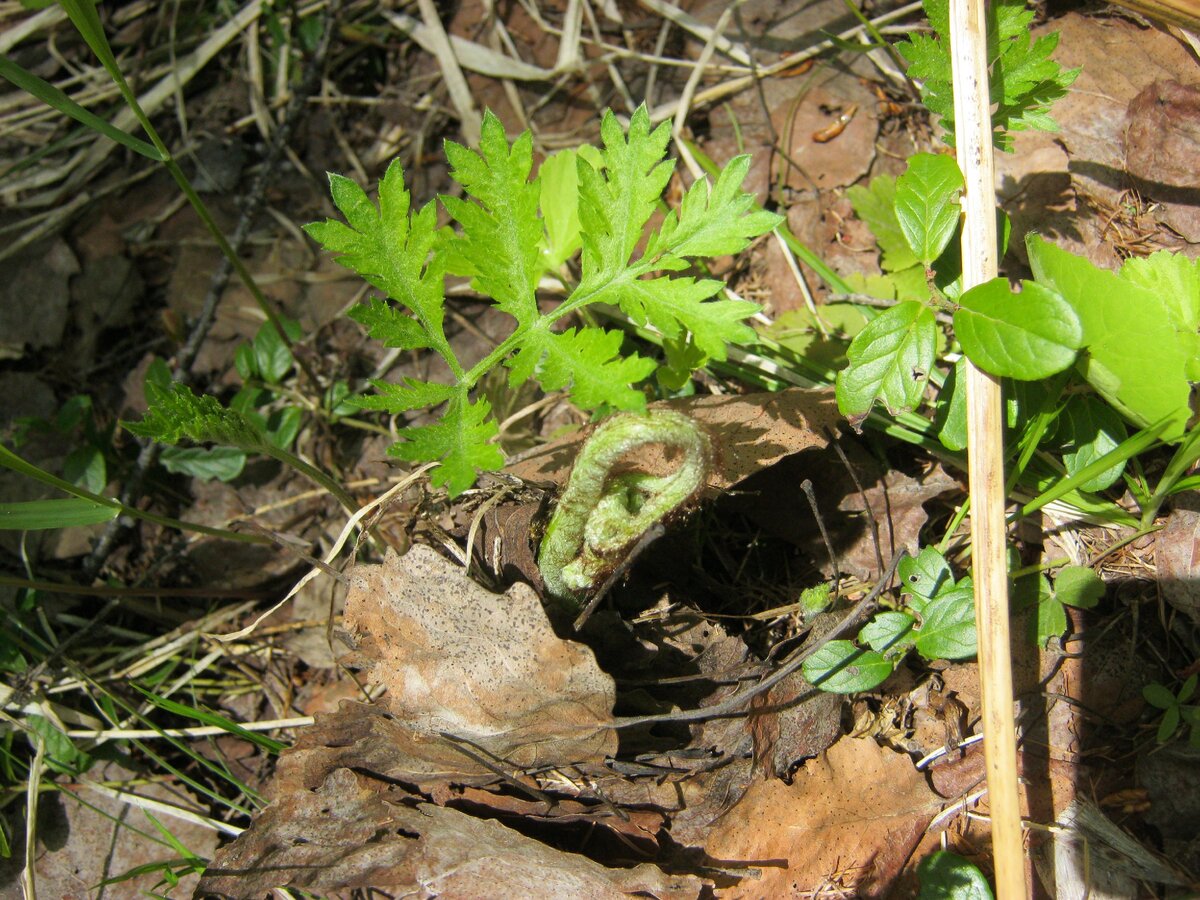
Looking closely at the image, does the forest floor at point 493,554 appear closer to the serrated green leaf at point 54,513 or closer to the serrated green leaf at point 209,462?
the serrated green leaf at point 209,462

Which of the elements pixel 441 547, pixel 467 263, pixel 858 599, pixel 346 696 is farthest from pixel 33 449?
pixel 858 599

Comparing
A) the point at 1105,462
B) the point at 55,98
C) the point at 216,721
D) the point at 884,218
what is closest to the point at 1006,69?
the point at 884,218

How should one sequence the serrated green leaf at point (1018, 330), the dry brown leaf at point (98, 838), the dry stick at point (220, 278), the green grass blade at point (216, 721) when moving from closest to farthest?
the serrated green leaf at point (1018, 330)
the green grass blade at point (216, 721)
the dry brown leaf at point (98, 838)
the dry stick at point (220, 278)

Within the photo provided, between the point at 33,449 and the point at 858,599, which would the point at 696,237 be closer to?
the point at 858,599

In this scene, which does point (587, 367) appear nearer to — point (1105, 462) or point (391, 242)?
point (391, 242)

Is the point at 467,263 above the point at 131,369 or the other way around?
above

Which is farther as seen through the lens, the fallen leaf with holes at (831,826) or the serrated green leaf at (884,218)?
the serrated green leaf at (884,218)

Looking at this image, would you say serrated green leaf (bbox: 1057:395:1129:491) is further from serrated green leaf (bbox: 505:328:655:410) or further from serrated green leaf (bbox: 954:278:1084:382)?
serrated green leaf (bbox: 505:328:655:410)

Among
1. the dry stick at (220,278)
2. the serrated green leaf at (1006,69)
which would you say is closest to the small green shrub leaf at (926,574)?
the serrated green leaf at (1006,69)
